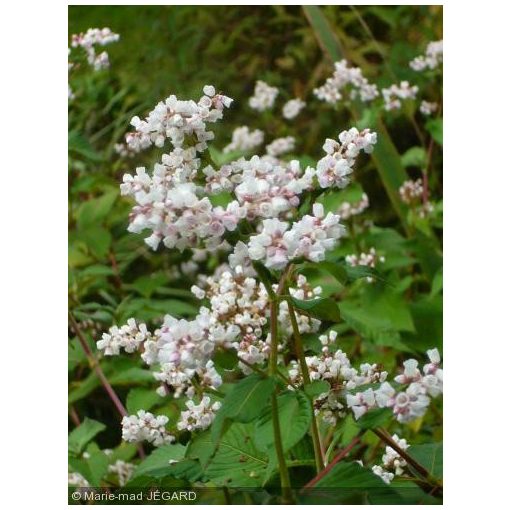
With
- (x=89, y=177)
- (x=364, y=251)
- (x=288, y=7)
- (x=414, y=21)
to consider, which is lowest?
(x=364, y=251)

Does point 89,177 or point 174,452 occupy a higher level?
point 89,177

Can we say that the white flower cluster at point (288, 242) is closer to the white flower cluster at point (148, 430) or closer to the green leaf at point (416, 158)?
the white flower cluster at point (148, 430)

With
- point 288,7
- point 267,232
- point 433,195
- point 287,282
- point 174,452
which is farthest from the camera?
point 288,7

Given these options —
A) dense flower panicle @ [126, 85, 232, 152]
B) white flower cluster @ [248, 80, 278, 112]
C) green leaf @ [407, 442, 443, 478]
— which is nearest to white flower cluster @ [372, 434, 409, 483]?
green leaf @ [407, 442, 443, 478]

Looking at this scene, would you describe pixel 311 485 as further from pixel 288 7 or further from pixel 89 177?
pixel 288 7

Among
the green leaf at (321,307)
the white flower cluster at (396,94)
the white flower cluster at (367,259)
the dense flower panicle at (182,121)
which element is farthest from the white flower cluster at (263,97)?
the green leaf at (321,307)

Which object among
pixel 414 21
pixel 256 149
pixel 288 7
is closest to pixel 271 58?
pixel 288 7

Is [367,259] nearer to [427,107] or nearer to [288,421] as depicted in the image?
[427,107]
